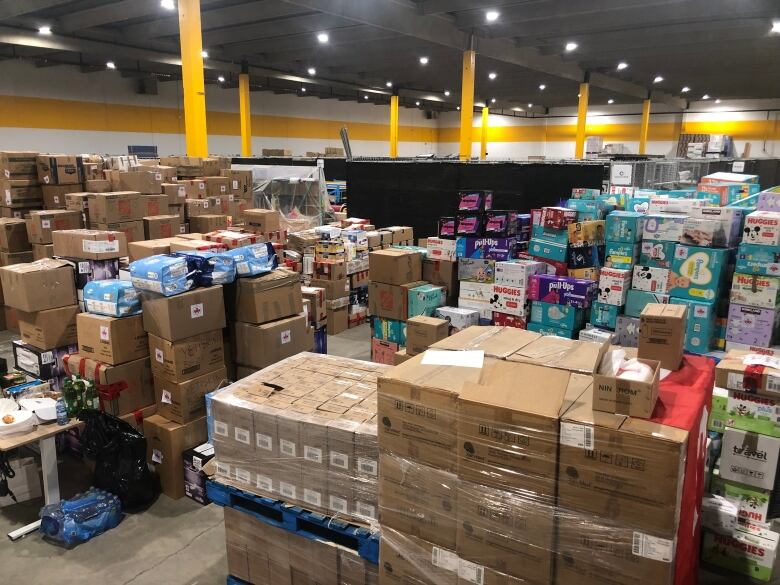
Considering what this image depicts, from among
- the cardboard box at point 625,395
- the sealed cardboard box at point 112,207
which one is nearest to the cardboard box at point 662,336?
the cardboard box at point 625,395

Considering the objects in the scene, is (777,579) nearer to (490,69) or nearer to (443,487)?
(443,487)

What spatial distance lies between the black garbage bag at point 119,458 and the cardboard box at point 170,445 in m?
0.10

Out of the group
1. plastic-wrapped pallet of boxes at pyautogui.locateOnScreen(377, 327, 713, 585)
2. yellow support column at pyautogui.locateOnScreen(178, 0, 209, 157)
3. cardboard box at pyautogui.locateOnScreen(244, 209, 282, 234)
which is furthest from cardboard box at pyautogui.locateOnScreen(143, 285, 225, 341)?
yellow support column at pyautogui.locateOnScreen(178, 0, 209, 157)

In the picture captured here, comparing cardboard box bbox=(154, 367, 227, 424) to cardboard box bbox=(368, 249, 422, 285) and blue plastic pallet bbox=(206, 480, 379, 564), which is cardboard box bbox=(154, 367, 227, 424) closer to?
blue plastic pallet bbox=(206, 480, 379, 564)

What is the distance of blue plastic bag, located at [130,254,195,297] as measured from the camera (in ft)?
12.0

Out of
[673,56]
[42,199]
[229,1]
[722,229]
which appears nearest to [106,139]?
[229,1]

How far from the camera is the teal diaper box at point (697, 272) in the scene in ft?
15.9

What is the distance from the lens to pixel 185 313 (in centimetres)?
373

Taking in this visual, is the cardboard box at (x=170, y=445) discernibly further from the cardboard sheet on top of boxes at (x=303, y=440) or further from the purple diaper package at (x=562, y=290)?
the purple diaper package at (x=562, y=290)

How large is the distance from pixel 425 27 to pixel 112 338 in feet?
30.0

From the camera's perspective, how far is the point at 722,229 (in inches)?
192

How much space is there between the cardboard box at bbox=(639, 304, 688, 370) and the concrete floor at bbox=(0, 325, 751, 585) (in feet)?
5.47

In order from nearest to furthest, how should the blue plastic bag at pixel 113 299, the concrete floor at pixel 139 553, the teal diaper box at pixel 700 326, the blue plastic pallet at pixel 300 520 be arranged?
the blue plastic pallet at pixel 300 520 → the concrete floor at pixel 139 553 → the blue plastic bag at pixel 113 299 → the teal diaper box at pixel 700 326

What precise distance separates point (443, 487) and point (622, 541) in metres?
0.62
